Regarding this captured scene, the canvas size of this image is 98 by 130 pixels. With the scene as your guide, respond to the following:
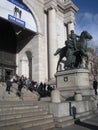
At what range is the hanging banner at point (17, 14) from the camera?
89.3 feet

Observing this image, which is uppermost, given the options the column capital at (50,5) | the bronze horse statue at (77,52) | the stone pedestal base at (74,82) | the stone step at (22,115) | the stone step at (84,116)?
the column capital at (50,5)

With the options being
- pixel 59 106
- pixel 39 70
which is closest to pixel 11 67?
pixel 39 70

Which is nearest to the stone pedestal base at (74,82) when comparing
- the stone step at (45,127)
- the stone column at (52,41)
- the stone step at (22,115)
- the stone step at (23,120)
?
the stone step at (22,115)

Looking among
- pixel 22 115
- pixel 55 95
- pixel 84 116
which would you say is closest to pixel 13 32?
pixel 84 116

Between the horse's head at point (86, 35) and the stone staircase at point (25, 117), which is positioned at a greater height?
the horse's head at point (86, 35)

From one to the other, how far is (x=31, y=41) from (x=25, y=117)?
73.2ft

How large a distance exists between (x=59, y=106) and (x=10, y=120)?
3.28 m

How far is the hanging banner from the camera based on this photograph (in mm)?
27219

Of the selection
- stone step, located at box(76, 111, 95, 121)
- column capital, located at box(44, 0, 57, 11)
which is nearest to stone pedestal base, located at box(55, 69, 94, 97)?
stone step, located at box(76, 111, 95, 121)

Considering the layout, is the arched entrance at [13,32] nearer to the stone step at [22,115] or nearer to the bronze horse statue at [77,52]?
the bronze horse statue at [77,52]

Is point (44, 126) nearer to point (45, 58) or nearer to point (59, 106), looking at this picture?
point (59, 106)

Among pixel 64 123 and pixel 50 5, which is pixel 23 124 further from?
pixel 50 5

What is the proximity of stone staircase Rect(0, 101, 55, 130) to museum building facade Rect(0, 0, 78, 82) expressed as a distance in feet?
58.6

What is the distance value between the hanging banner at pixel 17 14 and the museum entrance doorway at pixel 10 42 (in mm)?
1272
